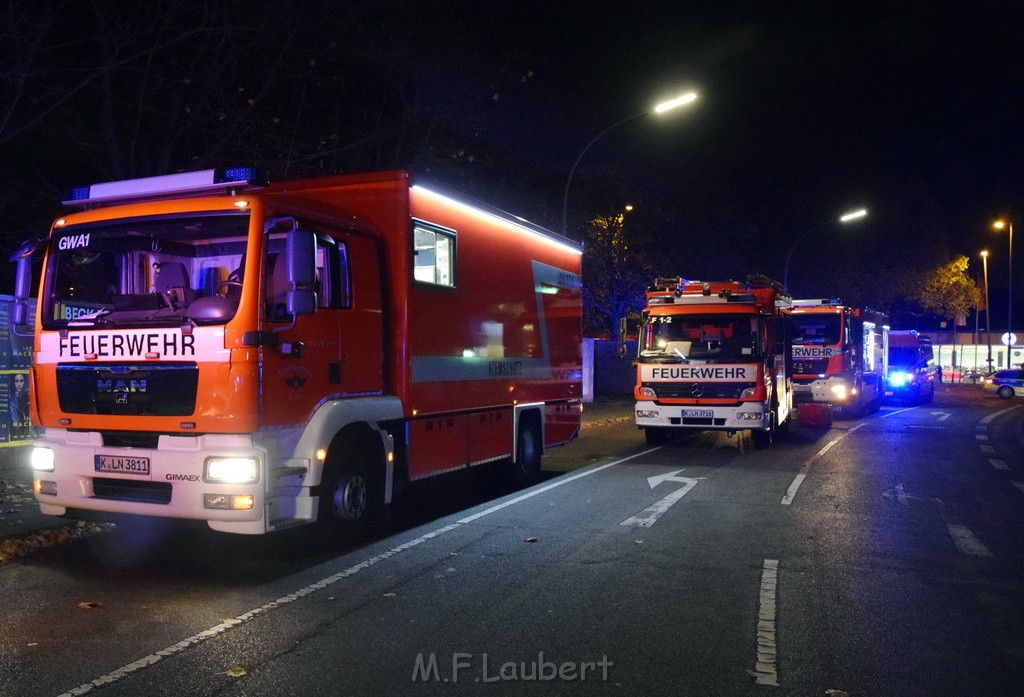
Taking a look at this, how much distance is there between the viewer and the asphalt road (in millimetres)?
4680

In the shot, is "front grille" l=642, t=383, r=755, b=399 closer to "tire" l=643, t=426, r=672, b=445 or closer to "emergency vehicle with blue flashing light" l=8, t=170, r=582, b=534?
"tire" l=643, t=426, r=672, b=445

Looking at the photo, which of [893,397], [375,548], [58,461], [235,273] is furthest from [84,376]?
[893,397]

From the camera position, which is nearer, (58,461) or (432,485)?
(58,461)

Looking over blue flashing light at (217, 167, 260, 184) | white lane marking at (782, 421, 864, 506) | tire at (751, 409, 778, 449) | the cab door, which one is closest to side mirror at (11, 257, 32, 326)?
blue flashing light at (217, 167, 260, 184)

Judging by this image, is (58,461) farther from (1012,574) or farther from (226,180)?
(1012,574)

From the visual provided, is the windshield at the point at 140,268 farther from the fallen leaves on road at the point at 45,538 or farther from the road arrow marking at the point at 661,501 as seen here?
the road arrow marking at the point at 661,501

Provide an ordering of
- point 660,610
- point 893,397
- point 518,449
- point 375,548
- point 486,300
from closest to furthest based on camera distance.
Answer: point 660,610, point 375,548, point 486,300, point 518,449, point 893,397

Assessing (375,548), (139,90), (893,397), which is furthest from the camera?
(893,397)

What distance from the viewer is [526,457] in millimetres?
11766

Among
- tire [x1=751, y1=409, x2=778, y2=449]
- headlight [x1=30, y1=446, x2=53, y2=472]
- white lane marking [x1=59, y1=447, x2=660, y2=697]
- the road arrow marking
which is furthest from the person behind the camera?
tire [x1=751, y1=409, x2=778, y2=449]

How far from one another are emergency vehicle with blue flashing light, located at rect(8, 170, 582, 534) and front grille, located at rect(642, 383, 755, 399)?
7.41 metres

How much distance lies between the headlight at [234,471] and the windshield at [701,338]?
1078cm

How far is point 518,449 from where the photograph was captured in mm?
11445

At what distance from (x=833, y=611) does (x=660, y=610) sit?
1.14 metres
